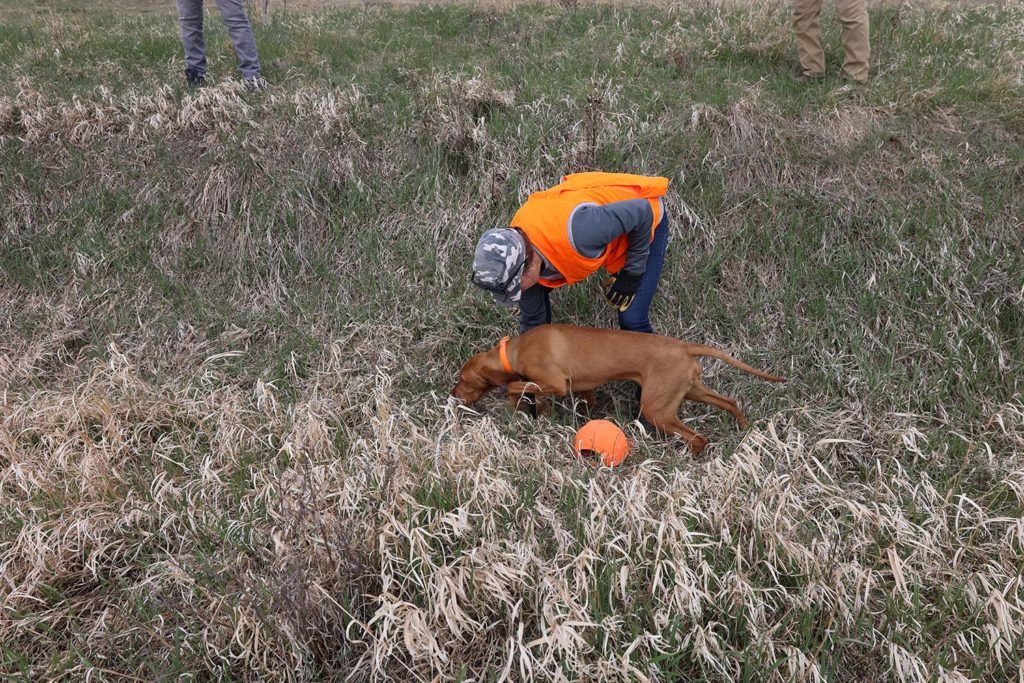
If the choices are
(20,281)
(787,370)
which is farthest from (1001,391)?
(20,281)

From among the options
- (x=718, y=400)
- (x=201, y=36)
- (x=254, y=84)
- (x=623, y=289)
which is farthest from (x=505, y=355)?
(x=201, y=36)

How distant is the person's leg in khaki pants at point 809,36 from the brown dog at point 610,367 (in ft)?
12.4

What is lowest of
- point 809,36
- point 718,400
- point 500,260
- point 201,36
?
point 718,400

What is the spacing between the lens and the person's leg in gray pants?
6090 mm

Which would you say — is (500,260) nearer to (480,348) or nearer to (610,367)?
(610,367)

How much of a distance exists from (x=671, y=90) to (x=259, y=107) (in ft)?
11.5

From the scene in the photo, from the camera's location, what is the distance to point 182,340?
4.80 metres

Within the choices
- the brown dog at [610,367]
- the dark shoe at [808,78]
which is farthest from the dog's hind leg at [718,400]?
the dark shoe at [808,78]

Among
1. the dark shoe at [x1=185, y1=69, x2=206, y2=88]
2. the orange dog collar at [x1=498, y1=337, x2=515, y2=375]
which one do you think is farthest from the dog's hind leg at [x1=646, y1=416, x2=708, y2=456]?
the dark shoe at [x1=185, y1=69, x2=206, y2=88]

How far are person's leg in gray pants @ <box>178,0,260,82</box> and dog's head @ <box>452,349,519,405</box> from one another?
3915mm

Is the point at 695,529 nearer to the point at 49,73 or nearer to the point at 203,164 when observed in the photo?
the point at 203,164

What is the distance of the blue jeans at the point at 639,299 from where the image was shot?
4.17m

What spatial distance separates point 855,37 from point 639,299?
148 inches

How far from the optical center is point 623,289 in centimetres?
415
